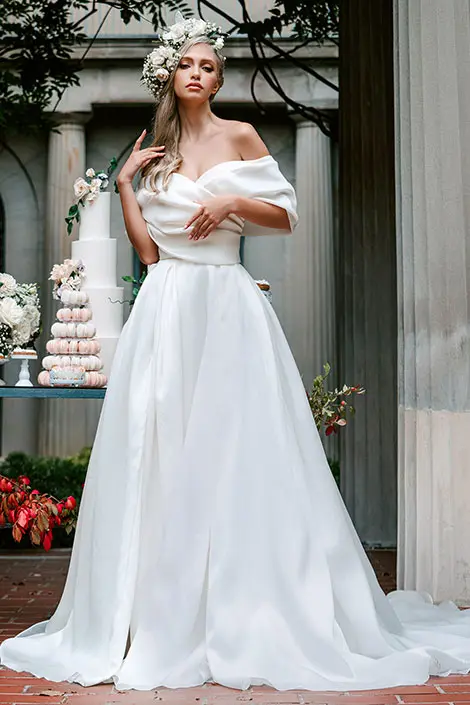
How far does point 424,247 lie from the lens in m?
4.96

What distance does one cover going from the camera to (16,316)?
5492 mm

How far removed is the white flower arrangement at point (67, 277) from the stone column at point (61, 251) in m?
6.17

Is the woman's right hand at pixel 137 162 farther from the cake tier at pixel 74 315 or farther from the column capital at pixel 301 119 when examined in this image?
the column capital at pixel 301 119

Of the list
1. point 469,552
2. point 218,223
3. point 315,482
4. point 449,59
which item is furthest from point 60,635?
point 449,59

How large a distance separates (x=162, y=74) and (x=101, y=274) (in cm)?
187

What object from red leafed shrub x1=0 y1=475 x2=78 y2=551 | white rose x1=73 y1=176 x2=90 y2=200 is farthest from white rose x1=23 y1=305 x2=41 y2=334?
red leafed shrub x1=0 y1=475 x2=78 y2=551

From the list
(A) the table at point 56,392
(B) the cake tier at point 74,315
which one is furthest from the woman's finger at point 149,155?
(B) the cake tier at point 74,315

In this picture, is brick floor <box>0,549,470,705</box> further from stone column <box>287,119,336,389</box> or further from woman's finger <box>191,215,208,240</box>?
stone column <box>287,119,336,389</box>

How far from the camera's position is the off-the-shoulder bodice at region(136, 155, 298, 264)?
389cm

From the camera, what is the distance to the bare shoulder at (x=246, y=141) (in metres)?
3.97

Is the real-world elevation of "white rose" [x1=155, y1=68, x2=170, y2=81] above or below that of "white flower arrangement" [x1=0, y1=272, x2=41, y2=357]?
above

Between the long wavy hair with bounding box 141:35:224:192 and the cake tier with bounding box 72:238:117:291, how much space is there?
5.43ft

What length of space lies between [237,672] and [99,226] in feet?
10.5

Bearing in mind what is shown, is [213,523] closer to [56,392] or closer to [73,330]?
[56,392]
